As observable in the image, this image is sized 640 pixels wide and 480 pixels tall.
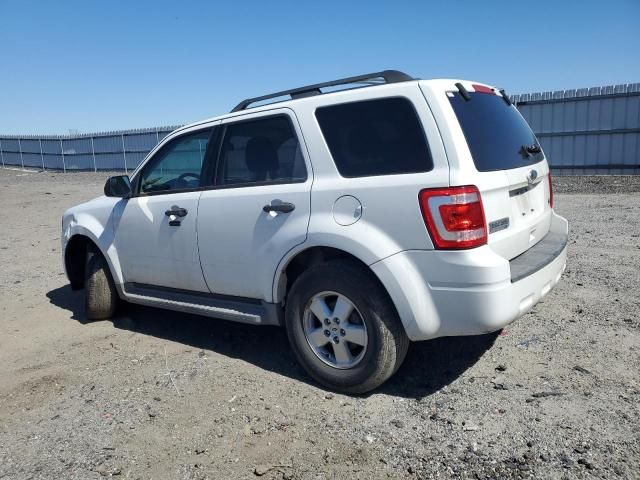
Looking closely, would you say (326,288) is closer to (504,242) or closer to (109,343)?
(504,242)

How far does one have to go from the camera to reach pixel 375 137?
3.31m

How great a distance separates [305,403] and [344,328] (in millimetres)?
542

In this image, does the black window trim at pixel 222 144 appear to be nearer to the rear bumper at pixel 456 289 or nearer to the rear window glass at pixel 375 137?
the rear window glass at pixel 375 137

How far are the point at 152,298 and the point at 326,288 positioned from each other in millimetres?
1989

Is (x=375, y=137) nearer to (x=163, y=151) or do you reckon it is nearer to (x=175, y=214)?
(x=175, y=214)

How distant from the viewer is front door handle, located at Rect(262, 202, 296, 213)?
354 centimetres

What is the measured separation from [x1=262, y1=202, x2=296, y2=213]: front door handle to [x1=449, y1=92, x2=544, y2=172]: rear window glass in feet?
3.93

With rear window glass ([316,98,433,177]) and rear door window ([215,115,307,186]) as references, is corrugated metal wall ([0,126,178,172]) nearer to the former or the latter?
rear door window ([215,115,307,186])

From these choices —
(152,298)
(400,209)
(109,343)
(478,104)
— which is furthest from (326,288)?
(109,343)

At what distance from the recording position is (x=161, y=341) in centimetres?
468

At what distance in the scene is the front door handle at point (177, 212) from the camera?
4.22m

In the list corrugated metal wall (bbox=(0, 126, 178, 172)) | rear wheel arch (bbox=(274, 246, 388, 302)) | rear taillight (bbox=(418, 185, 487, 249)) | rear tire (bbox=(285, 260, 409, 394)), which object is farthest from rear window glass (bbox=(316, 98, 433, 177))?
corrugated metal wall (bbox=(0, 126, 178, 172))

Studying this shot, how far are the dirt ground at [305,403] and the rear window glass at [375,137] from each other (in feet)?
4.82

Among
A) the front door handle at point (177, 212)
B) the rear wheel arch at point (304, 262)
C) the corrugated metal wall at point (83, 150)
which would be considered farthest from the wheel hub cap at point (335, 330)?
the corrugated metal wall at point (83, 150)
